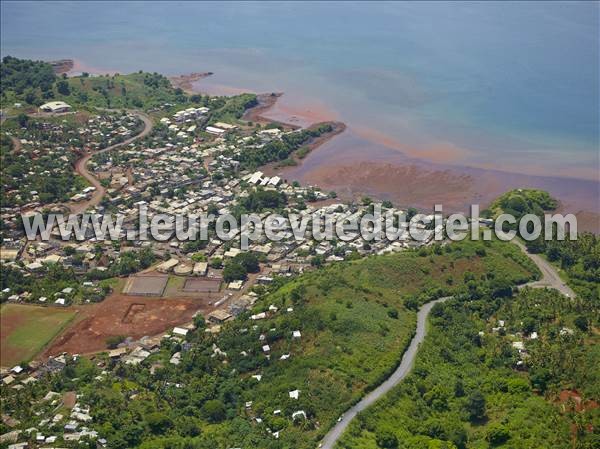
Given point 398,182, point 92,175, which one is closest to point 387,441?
point 398,182

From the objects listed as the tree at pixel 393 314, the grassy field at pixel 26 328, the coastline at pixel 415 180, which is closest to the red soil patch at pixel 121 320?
the grassy field at pixel 26 328

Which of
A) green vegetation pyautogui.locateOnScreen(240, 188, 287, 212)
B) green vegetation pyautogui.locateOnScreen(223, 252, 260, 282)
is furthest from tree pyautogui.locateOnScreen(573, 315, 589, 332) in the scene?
green vegetation pyautogui.locateOnScreen(240, 188, 287, 212)

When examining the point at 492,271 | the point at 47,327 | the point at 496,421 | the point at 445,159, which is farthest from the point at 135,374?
the point at 445,159

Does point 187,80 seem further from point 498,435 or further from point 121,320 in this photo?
point 498,435

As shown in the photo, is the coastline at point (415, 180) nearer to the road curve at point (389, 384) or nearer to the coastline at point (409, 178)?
the coastline at point (409, 178)

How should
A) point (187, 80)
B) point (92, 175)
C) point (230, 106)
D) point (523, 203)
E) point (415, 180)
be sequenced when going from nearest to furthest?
point (523, 203) < point (415, 180) < point (92, 175) < point (230, 106) < point (187, 80)

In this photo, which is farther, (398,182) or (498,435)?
(398,182)
